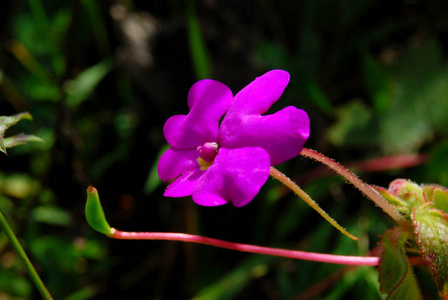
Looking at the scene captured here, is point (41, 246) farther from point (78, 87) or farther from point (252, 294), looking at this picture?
point (252, 294)

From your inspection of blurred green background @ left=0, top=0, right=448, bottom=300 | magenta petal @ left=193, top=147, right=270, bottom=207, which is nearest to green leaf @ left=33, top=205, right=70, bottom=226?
blurred green background @ left=0, top=0, right=448, bottom=300

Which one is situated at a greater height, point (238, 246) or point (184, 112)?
point (184, 112)

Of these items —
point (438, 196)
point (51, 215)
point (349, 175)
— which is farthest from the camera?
point (51, 215)

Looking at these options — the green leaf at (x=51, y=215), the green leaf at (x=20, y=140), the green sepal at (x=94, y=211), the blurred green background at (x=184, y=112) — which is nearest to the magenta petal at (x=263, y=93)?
the green sepal at (x=94, y=211)

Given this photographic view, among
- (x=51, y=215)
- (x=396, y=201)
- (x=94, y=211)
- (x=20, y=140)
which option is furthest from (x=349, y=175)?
(x=51, y=215)

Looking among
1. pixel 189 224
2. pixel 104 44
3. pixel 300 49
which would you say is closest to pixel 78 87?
pixel 104 44

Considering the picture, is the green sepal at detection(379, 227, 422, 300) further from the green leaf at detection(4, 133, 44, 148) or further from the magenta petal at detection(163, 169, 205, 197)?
the green leaf at detection(4, 133, 44, 148)

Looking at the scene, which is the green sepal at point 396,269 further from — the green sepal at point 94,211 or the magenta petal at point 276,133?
the green sepal at point 94,211

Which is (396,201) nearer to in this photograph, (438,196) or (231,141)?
(438,196)
